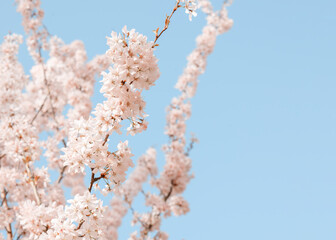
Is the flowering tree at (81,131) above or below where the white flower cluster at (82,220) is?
above

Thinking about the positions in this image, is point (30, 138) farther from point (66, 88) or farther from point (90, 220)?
point (66, 88)

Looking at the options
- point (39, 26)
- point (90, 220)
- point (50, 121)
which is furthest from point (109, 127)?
point (39, 26)

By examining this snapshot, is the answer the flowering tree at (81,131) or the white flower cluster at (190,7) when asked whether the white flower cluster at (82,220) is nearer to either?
the flowering tree at (81,131)

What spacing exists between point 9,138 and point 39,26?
5262 mm

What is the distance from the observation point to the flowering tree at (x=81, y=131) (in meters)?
3.91

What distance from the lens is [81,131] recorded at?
403cm

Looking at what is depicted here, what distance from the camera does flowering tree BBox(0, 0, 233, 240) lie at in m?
3.91

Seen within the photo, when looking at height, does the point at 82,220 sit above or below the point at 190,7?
below

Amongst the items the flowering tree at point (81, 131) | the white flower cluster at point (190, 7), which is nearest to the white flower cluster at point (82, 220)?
the flowering tree at point (81, 131)

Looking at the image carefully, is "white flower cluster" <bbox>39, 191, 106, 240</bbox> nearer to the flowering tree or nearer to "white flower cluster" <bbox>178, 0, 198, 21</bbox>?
the flowering tree

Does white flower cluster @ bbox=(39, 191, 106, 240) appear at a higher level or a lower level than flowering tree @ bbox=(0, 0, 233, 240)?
lower

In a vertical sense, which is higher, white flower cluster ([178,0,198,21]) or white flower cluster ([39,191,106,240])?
white flower cluster ([178,0,198,21])

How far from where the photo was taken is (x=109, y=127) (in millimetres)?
3900

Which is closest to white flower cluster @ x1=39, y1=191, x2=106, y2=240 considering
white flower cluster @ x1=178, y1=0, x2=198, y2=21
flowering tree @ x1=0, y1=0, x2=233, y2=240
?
flowering tree @ x1=0, y1=0, x2=233, y2=240
